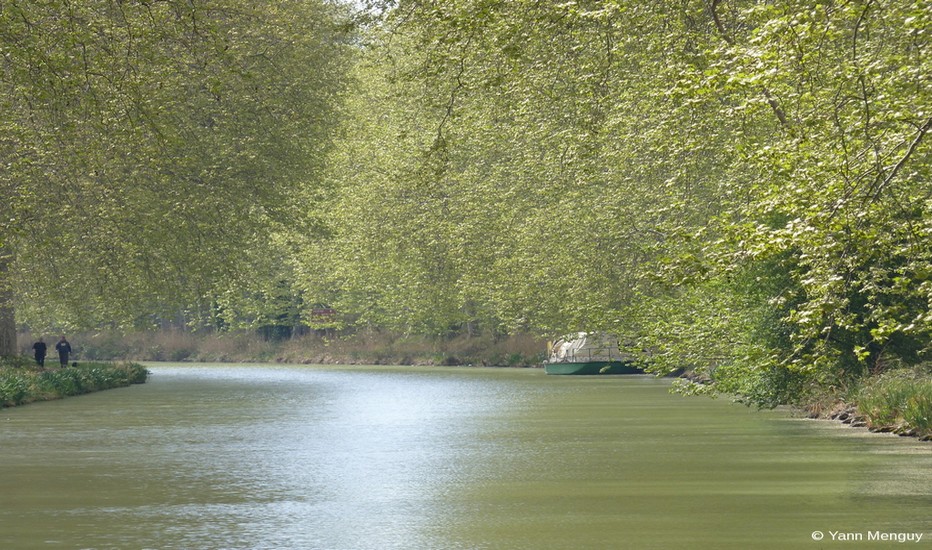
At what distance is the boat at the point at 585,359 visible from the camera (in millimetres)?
57625

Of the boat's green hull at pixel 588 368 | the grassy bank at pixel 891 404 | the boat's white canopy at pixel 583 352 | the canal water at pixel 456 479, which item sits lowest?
the canal water at pixel 456 479

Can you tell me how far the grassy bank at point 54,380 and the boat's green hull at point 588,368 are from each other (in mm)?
16381

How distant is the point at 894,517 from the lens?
1417 cm

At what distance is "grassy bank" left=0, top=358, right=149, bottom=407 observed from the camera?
36.8 meters

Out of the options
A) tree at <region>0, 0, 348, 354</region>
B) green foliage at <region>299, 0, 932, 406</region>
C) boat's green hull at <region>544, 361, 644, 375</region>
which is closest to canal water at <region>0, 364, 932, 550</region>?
green foliage at <region>299, 0, 932, 406</region>

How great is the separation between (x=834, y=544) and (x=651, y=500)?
342 cm

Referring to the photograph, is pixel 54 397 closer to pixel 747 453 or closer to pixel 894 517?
pixel 747 453

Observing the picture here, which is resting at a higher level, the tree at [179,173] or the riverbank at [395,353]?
the tree at [179,173]

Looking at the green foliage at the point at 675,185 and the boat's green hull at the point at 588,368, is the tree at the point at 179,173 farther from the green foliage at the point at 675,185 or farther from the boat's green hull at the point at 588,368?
the boat's green hull at the point at 588,368

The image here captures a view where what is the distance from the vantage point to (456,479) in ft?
60.8

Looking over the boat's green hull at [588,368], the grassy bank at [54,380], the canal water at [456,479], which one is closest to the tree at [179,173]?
the grassy bank at [54,380]

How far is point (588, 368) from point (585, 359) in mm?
1105

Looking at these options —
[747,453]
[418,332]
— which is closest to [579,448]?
[747,453]

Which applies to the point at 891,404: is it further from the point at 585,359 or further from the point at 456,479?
the point at 585,359
